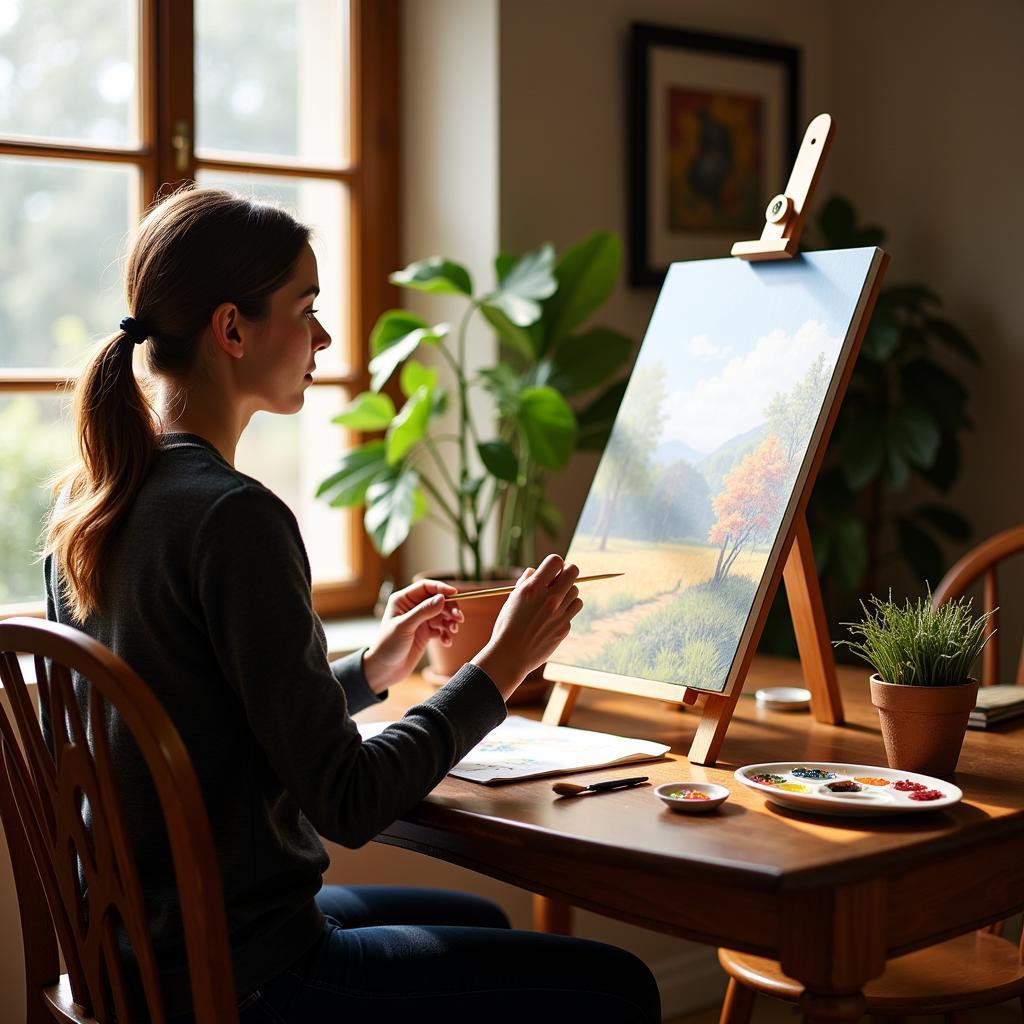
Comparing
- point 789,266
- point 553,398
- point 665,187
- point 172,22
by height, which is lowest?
point 553,398

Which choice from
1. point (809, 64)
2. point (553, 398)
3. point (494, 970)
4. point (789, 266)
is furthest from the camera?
point (809, 64)

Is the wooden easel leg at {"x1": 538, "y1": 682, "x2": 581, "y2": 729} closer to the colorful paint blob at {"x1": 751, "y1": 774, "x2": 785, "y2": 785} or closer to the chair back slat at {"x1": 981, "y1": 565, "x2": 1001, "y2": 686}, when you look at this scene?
the colorful paint blob at {"x1": 751, "y1": 774, "x2": 785, "y2": 785}

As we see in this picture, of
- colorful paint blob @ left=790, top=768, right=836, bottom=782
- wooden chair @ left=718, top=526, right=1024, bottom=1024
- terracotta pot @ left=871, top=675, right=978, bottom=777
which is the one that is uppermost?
terracotta pot @ left=871, top=675, right=978, bottom=777

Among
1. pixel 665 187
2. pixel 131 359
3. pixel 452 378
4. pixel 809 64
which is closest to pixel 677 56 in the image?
pixel 665 187

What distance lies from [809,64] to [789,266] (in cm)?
158

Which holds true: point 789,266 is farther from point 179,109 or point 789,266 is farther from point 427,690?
point 179,109

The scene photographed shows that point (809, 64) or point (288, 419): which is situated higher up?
point (809, 64)

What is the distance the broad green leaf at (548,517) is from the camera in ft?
8.42

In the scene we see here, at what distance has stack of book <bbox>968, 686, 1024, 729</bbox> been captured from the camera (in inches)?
72.0

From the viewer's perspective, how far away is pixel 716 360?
1855mm

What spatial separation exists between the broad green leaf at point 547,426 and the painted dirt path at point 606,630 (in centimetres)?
51

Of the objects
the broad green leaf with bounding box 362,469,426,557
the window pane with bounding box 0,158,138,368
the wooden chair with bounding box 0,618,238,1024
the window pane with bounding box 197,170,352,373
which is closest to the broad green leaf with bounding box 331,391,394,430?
the broad green leaf with bounding box 362,469,426,557

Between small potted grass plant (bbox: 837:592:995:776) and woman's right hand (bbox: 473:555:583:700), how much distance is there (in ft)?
1.06

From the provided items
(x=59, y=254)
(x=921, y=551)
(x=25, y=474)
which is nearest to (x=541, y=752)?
(x=25, y=474)
